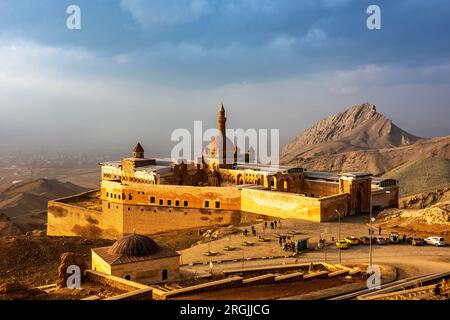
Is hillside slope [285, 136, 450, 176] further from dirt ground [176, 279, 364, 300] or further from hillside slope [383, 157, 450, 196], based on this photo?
dirt ground [176, 279, 364, 300]

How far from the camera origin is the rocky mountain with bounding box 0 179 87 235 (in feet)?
250

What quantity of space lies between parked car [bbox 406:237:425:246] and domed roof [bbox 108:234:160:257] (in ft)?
62.4

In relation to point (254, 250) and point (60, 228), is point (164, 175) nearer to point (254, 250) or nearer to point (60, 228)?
point (60, 228)

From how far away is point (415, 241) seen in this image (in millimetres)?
33625

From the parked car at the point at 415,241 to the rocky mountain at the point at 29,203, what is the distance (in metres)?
57.2

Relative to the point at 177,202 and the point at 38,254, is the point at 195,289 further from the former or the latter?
the point at 177,202

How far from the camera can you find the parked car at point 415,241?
110 ft

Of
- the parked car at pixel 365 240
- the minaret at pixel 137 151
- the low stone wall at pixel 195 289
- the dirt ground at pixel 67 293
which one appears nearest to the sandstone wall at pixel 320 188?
the parked car at pixel 365 240

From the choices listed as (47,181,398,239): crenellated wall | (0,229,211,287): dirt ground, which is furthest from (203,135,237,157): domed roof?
(0,229,211,287): dirt ground

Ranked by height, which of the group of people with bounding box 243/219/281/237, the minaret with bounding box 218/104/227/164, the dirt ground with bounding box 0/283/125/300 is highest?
the minaret with bounding box 218/104/227/164

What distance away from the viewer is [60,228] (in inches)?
2504
